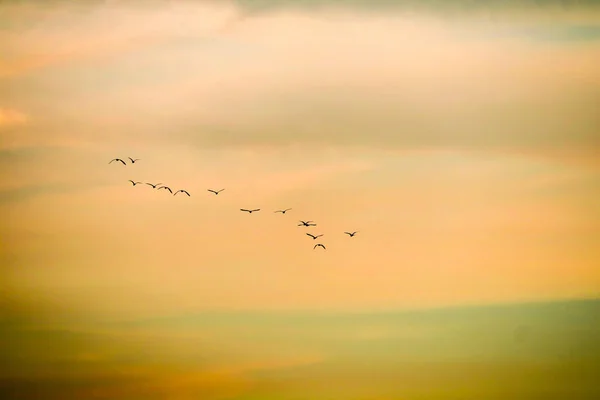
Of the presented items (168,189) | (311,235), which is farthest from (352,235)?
(168,189)

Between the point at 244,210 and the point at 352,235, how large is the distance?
2773mm

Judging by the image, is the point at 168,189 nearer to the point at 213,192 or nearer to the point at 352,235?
the point at 213,192

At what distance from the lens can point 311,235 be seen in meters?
47.2

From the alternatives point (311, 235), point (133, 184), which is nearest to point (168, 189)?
point (133, 184)

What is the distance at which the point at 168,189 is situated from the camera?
47.9 metres

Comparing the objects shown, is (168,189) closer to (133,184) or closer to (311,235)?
(133,184)

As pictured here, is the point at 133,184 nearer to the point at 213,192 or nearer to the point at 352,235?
the point at 213,192

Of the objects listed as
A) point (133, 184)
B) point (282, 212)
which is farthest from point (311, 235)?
point (133, 184)

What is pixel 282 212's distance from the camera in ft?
156

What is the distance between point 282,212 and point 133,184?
148 inches

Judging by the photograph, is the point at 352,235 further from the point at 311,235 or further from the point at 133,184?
the point at 133,184

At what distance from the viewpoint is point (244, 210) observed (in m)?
48.0

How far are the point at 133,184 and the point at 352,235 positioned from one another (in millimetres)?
5586

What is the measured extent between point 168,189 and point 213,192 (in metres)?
1.11
